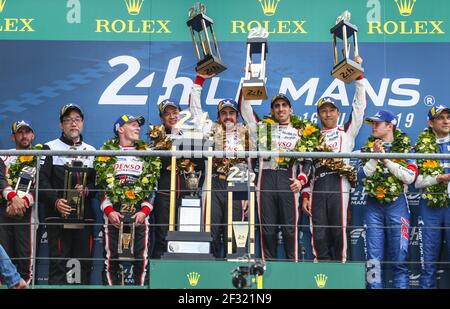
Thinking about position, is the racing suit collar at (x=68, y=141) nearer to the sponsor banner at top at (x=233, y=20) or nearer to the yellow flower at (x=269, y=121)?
the sponsor banner at top at (x=233, y=20)

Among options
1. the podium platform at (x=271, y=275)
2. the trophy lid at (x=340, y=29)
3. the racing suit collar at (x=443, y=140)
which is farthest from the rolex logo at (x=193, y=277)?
the trophy lid at (x=340, y=29)

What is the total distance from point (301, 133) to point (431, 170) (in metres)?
1.25

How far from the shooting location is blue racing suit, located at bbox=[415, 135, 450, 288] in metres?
8.82

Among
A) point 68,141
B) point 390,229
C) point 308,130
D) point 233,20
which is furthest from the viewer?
point 233,20

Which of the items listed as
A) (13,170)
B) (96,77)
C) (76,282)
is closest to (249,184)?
(76,282)

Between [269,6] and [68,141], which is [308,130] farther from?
[68,141]

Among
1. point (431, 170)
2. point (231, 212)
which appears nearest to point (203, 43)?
point (231, 212)

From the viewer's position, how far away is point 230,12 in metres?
10.8

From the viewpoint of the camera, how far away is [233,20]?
35.4 feet

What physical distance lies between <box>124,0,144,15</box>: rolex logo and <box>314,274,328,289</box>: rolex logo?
13.1 feet

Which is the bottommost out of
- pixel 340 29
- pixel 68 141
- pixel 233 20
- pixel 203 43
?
pixel 68 141

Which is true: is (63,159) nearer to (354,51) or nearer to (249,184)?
(249,184)
